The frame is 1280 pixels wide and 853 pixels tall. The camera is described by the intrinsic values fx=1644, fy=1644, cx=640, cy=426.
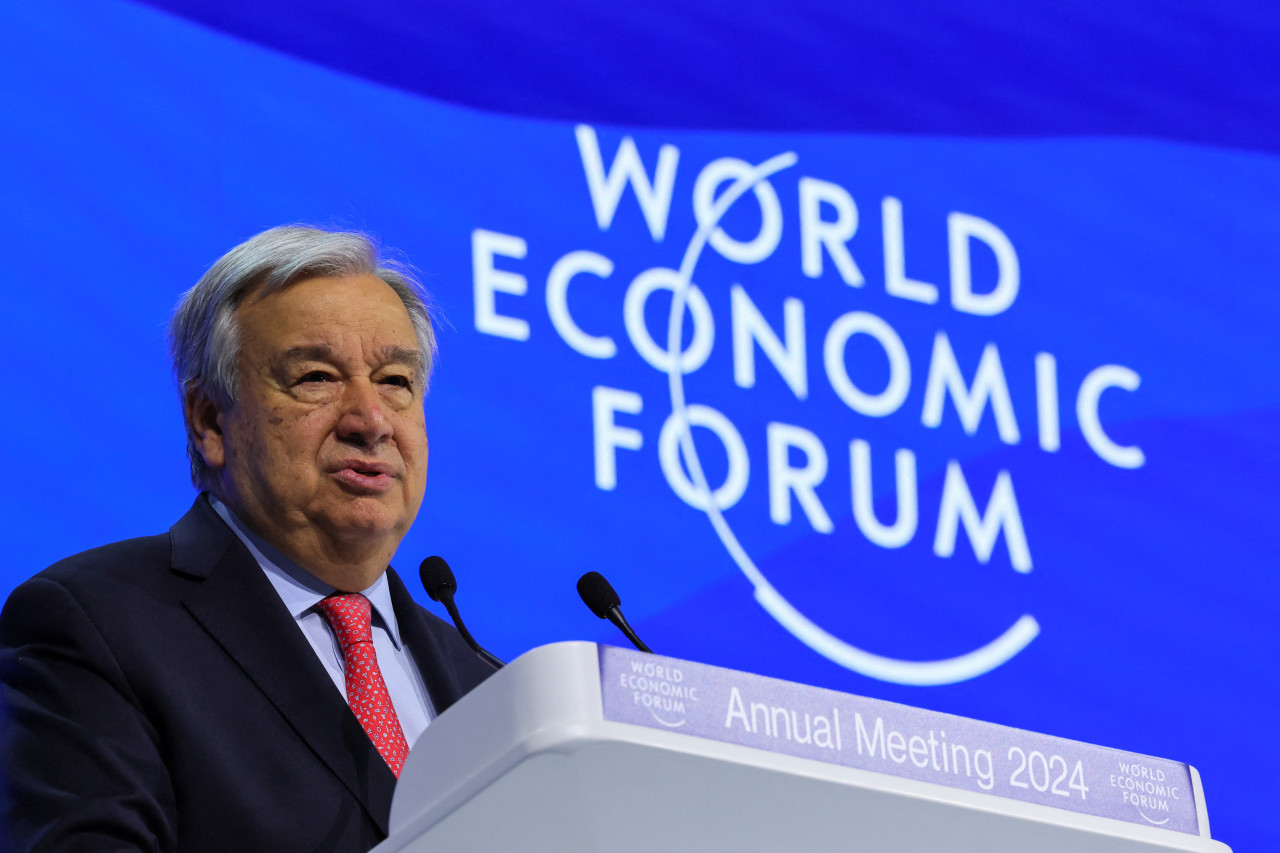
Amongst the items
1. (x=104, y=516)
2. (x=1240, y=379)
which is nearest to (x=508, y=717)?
(x=104, y=516)

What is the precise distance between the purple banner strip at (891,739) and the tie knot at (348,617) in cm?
97

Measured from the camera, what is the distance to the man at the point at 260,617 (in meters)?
1.71

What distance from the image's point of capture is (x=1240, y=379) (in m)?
3.77

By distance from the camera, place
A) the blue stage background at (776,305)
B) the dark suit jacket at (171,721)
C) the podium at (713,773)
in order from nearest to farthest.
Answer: the podium at (713,773) < the dark suit jacket at (171,721) < the blue stage background at (776,305)

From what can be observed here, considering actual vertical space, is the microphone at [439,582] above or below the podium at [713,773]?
above

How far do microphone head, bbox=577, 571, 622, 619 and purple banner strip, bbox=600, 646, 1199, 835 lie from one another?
67 centimetres

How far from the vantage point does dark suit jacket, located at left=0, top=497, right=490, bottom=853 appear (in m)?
1.64

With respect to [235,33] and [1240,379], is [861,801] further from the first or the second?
[1240,379]

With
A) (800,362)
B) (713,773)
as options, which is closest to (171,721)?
(713,773)

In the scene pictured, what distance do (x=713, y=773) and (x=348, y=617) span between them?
3.40 feet

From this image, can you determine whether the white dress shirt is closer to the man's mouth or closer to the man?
the man

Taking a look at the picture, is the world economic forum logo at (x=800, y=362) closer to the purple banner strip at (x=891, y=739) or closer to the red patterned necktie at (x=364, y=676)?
the red patterned necktie at (x=364, y=676)

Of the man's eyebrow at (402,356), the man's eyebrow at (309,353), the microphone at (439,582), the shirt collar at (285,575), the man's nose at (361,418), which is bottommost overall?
the microphone at (439,582)

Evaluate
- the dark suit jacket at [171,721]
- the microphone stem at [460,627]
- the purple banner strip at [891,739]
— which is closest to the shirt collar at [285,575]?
the dark suit jacket at [171,721]
